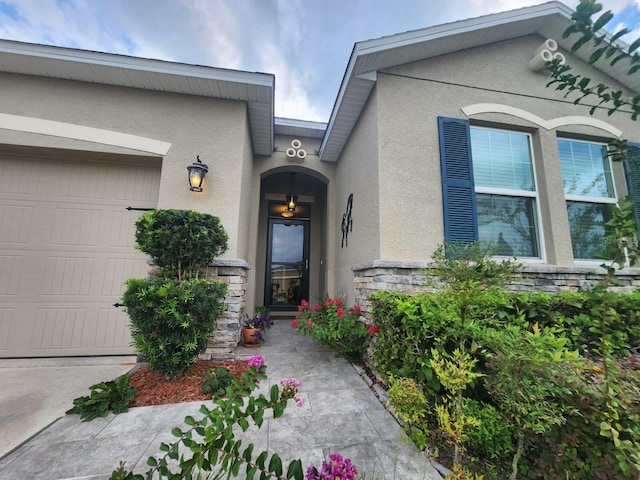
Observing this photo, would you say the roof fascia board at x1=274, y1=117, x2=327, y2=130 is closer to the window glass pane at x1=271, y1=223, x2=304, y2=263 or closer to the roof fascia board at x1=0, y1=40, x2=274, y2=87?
the roof fascia board at x1=0, y1=40, x2=274, y2=87

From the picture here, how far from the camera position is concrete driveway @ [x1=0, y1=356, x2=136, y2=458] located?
184 cm

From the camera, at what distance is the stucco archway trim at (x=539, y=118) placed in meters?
3.47

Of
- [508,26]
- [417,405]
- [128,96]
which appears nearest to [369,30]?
[508,26]

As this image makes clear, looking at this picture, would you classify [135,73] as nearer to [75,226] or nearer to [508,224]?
[75,226]

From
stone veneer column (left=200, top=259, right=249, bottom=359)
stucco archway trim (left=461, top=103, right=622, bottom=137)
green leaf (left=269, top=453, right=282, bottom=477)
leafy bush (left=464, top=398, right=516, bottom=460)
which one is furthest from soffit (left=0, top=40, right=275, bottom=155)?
leafy bush (left=464, top=398, right=516, bottom=460)

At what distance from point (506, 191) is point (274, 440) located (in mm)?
3814

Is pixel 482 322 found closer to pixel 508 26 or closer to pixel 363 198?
pixel 363 198

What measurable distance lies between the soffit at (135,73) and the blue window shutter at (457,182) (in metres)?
2.39

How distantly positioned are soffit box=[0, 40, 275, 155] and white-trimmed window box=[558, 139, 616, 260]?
4326mm

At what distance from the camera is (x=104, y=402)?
198cm

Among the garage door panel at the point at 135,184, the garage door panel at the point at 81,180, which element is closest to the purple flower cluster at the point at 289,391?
the garage door panel at the point at 135,184

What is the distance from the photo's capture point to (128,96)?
341 centimetres

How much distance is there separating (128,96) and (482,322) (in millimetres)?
4687

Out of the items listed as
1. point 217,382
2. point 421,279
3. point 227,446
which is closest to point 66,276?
point 217,382
